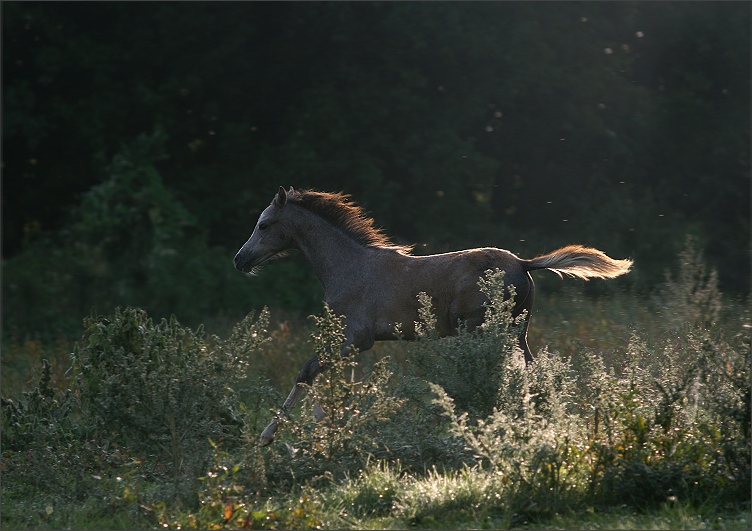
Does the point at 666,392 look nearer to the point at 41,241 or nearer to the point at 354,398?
the point at 354,398

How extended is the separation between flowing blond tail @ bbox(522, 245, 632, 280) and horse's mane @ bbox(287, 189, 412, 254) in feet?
4.34

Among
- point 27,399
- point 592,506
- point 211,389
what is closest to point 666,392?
point 592,506

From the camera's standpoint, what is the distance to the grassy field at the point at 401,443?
17.1 feet

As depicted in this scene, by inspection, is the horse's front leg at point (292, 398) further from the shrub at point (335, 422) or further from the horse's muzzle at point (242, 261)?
the horse's muzzle at point (242, 261)

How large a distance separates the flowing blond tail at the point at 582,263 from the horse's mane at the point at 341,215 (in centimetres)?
132

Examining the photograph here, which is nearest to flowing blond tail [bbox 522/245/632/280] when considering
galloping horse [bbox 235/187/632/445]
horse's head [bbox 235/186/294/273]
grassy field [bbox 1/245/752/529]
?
galloping horse [bbox 235/187/632/445]

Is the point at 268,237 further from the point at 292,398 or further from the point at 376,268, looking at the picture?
the point at 292,398

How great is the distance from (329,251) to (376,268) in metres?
0.51

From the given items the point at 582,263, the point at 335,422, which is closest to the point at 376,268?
the point at 582,263

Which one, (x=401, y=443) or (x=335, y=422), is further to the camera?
(x=401, y=443)

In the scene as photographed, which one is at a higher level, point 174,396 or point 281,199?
point 281,199

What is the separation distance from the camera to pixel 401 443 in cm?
618

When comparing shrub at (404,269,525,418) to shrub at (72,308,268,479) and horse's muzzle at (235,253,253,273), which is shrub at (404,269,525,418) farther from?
horse's muzzle at (235,253,253,273)

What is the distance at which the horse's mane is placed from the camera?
821cm
